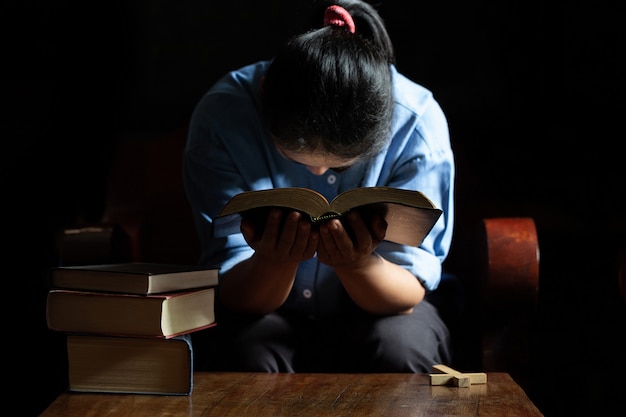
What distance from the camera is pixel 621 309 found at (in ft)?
6.02

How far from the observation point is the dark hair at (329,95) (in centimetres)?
113

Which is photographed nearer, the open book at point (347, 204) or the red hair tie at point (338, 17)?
the open book at point (347, 204)

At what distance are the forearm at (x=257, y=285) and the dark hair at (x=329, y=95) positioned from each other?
0.62 feet

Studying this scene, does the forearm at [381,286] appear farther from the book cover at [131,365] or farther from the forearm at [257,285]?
the book cover at [131,365]

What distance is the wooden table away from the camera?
38.6 inches

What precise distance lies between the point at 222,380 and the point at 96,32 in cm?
102

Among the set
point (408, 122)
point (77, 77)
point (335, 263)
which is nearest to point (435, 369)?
point (335, 263)

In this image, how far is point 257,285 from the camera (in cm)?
129

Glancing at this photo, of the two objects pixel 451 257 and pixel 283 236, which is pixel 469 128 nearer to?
pixel 451 257

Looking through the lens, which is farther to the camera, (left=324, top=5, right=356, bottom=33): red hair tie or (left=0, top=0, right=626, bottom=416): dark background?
(left=0, top=0, right=626, bottom=416): dark background

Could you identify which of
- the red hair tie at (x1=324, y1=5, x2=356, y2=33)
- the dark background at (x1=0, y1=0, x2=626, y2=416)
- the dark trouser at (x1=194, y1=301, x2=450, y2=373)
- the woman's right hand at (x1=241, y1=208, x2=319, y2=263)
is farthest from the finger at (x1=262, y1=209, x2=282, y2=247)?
the dark background at (x1=0, y1=0, x2=626, y2=416)

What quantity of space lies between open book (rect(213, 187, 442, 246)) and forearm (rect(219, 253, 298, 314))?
184 millimetres

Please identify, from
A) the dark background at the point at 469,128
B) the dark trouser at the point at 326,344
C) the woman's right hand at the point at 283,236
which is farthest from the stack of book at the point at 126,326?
the dark background at the point at 469,128

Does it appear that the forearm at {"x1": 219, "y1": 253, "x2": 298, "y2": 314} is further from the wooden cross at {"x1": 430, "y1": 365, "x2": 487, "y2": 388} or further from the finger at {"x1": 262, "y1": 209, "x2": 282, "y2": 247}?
the wooden cross at {"x1": 430, "y1": 365, "x2": 487, "y2": 388}
